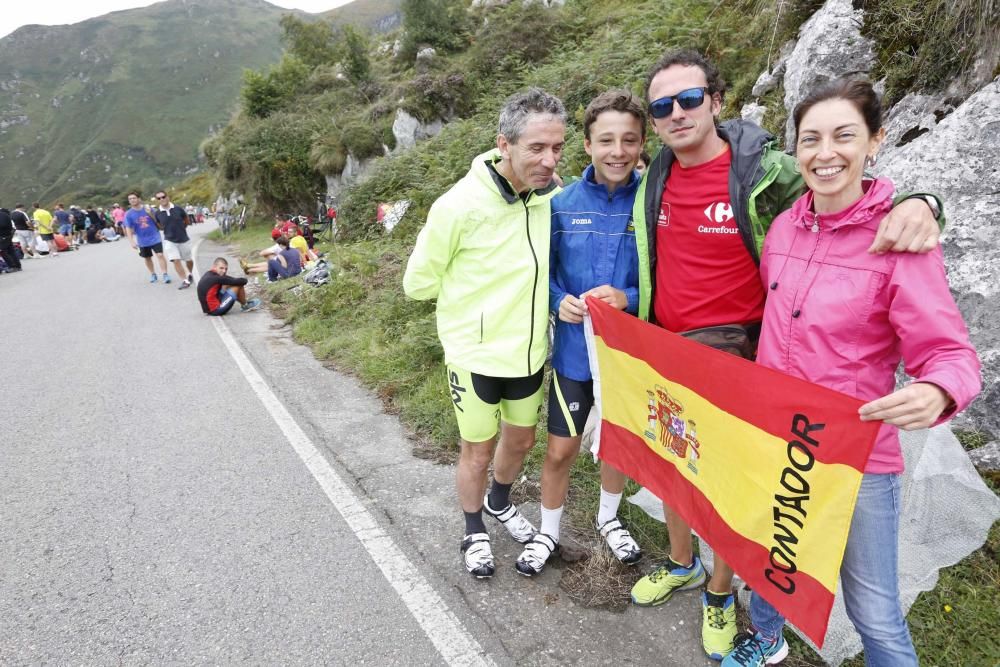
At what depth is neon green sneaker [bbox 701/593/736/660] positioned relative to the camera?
2.62 metres

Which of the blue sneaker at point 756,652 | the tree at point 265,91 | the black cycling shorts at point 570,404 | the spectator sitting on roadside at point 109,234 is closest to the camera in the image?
the blue sneaker at point 756,652

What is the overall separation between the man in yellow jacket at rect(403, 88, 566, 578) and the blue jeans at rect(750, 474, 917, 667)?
1.57 metres

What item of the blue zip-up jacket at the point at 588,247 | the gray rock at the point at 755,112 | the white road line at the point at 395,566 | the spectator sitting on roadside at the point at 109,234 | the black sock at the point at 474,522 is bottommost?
the spectator sitting on roadside at the point at 109,234

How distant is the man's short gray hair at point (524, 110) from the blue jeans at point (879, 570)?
2.04 metres

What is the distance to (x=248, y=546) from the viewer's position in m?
3.49

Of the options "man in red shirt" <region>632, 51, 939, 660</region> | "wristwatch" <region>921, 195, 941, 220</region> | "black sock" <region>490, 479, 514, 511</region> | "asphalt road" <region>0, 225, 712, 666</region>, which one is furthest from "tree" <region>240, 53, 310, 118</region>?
"wristwatch" <region>921, 195, 941, 220</region>

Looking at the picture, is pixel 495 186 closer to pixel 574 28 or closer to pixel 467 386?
pixel 467 386

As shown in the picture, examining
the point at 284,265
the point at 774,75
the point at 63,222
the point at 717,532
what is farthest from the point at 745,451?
the point at 63,222

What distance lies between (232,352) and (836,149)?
760 cm

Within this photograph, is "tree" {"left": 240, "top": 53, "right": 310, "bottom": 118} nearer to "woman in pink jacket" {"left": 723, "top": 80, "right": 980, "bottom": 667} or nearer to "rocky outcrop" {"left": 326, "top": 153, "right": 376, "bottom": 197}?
"rocky outcrop" {"left": 326, "top": 153, "right": 376, "bottom": 197}

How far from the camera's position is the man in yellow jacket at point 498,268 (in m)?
2.72

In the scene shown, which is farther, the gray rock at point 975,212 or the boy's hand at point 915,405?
the gray rock at point 975,212

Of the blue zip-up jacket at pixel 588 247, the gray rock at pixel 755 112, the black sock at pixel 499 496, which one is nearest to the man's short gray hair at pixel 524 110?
the blue zip-up jacket at pixel 588 247

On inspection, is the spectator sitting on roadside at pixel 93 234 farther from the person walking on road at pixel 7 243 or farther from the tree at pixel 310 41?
the tree at pixel 310 41
